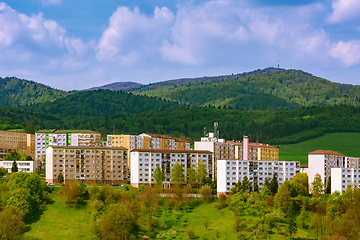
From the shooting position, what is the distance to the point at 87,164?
115750mm

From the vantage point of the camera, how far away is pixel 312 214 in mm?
95250

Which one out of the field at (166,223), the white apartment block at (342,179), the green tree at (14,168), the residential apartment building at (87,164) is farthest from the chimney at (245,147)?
the green tree at (14,168)

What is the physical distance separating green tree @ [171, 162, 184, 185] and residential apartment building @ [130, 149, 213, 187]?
3115mm

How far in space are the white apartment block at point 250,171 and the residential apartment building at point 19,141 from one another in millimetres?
64641

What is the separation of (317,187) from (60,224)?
143ft

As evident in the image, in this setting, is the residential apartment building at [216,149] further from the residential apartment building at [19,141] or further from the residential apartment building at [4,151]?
the residential apartment building at [19,141]

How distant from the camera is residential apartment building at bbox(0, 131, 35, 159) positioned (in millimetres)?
158425

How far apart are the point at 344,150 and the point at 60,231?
124 m

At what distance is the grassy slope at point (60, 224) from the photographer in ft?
286

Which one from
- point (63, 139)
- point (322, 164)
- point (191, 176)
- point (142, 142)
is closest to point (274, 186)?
point (322, 164)

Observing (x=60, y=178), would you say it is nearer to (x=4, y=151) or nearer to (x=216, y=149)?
(x=216, y=149)

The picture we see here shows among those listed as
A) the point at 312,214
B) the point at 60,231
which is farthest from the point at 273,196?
the point at 60,231

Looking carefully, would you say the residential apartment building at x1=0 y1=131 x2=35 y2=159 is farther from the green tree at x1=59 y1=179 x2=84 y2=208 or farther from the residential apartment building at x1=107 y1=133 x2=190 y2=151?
the green tree at x1=59 y1=179 x2=84 y2=208

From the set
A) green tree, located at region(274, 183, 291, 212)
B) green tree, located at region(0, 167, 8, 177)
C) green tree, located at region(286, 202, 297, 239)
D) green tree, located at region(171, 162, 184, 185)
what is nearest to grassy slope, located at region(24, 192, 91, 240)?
green tree, located at region(0, 167, 8, 177)
